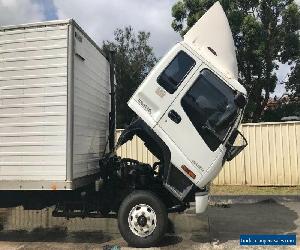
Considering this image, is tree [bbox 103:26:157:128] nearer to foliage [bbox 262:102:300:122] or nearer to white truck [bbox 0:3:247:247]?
foliage [bbox 262:102:300:122]

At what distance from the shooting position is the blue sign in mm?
7992

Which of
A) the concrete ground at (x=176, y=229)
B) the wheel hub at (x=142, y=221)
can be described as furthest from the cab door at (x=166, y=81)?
the concrete ground at (x=176, y=229)

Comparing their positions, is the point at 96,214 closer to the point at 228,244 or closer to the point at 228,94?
the point at 228,244

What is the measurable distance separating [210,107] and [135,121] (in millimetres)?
1480

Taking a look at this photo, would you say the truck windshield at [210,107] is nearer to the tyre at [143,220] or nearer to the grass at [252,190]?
the tyre at [143,220]

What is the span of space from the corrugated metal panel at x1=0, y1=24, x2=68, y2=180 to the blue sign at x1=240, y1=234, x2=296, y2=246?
11.1 feet

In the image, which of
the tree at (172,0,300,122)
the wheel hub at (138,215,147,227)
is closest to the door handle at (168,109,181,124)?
the wheel hub at (138,215,147,227)

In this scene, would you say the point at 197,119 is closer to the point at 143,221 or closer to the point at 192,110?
the point at 192,110

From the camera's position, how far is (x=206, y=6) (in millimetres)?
23172

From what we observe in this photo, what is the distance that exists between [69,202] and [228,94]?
3.43m

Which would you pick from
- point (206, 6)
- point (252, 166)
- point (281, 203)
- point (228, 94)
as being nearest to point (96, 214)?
point (228, 94)

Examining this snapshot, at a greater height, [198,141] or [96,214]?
[198,141]

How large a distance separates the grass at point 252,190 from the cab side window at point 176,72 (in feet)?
24.7

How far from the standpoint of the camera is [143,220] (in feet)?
26.1
